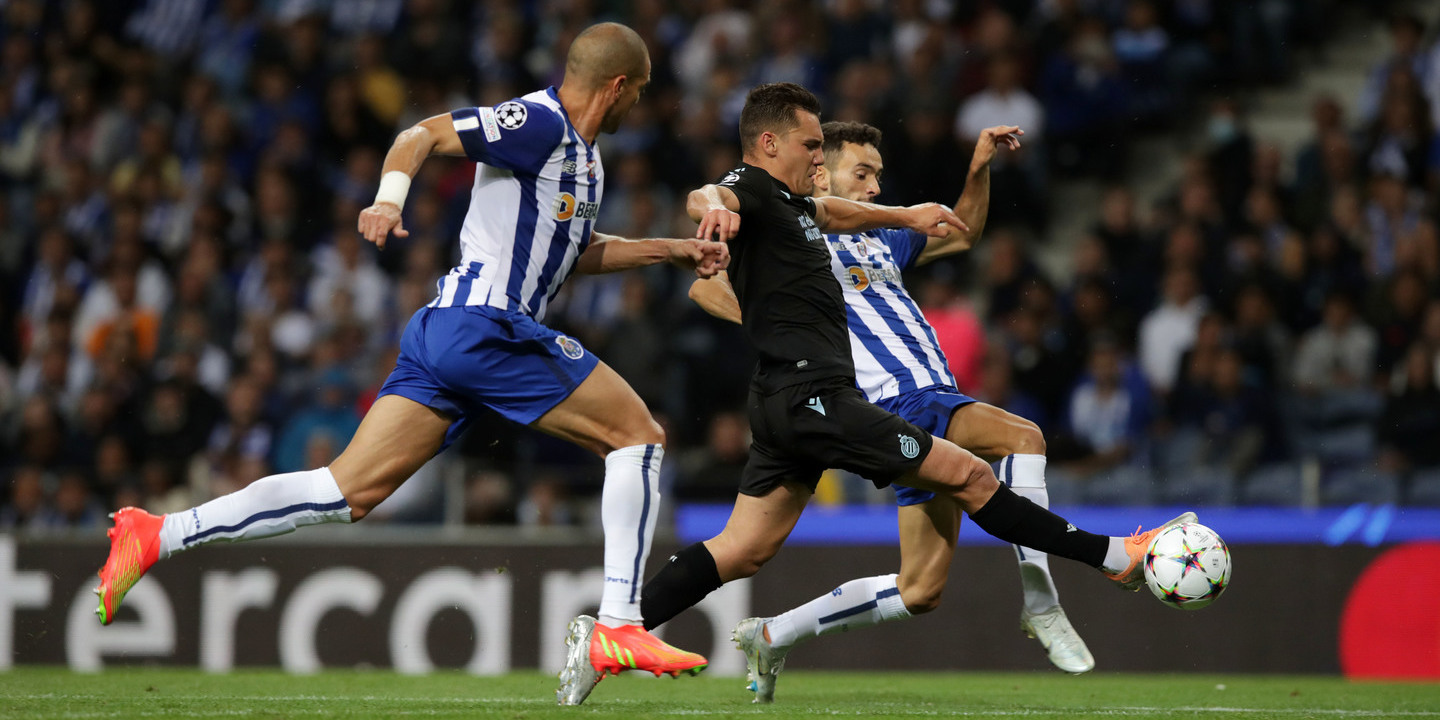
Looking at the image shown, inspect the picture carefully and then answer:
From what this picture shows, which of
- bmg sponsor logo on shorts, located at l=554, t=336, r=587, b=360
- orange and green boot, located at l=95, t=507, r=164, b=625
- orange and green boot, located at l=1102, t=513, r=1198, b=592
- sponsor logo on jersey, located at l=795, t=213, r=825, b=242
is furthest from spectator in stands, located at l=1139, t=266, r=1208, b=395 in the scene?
orange and green boot, located at l=95, t=507, r=164, b=625

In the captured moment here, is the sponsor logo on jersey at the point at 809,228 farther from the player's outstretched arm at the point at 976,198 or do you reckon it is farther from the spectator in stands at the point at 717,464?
the spectator in stands at the point at 717,464

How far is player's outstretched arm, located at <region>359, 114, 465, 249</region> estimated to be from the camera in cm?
497

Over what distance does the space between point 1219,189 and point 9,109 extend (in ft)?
35.0

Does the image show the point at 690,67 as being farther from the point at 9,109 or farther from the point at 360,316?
the point at 9,109

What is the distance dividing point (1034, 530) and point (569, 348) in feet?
5.51

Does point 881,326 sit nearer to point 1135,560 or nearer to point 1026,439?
point 1026,439

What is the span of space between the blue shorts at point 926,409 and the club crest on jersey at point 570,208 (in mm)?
1521

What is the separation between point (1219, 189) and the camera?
38.1 feet

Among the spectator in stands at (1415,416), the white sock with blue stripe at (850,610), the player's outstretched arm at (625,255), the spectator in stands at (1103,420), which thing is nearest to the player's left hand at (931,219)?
the player's outstretched arm at (625,255)

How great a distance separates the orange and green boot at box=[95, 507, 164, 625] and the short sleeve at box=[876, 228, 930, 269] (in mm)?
3125

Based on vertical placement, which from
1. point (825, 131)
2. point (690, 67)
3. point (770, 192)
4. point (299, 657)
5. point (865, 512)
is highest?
point (690, 67)

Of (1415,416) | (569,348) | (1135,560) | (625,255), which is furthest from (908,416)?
(1415,416)

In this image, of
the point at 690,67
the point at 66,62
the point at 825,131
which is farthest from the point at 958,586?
the point at 66,62

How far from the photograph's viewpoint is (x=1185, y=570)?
5.58 m
